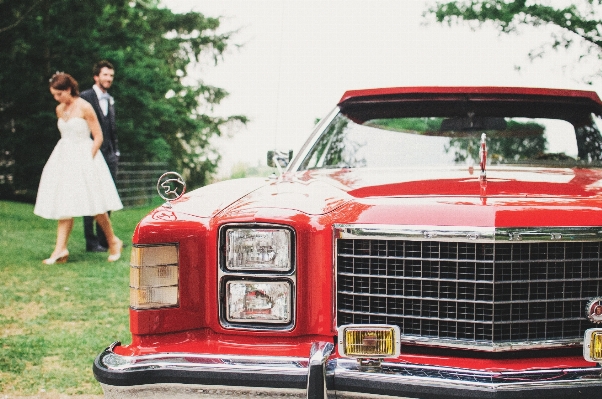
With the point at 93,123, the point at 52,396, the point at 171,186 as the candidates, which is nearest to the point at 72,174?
the point at 93,123

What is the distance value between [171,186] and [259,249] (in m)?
0.65

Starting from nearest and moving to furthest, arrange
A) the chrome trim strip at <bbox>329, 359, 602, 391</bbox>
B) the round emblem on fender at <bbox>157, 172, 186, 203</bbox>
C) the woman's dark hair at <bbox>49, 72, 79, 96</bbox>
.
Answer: the chrome trim strip at <bbox>329, 359, 602, 391</bbox>, the round emblem on fender at <bbox>157, 172, 186, 203</bbox>, the woman's dark hair at <bbox>49, 72, 79, 96</bbox>

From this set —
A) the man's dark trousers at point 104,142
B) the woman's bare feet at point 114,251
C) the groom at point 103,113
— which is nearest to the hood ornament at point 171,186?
the woman's bare feet at point 114,251

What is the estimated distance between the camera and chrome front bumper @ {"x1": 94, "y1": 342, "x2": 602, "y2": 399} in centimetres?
186

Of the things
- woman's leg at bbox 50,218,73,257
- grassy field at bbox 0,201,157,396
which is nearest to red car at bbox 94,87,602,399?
grassy field at bbox 0,201,157,396

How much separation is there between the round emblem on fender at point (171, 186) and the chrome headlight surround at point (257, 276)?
0.47 meters

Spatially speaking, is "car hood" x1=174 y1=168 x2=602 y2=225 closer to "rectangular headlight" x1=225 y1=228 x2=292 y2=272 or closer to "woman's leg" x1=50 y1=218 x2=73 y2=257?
"rectangular headlight" x1=225 y1=228 x2=292 y2=272

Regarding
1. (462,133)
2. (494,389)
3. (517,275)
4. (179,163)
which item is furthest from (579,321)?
(179,163)

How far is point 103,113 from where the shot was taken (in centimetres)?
720

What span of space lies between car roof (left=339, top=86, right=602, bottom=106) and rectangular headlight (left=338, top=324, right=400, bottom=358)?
1.73 metres

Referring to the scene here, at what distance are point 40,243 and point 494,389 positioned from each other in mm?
7316

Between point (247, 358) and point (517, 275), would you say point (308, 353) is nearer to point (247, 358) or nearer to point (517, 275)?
point (247, 358)

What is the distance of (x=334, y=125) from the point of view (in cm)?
349

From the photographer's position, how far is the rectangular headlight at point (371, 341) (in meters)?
1.97
